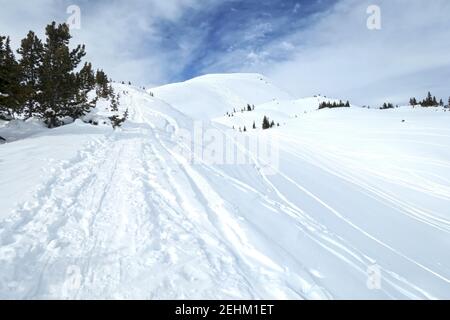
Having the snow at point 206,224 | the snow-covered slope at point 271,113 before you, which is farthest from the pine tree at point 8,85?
the snow-covered slope at point 271,113

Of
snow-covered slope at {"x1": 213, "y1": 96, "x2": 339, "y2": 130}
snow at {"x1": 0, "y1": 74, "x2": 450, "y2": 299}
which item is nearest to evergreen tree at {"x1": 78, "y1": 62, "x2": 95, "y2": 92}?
snow at {"x1": 0, "y1": 74, "x2": 450, "y2": 299}

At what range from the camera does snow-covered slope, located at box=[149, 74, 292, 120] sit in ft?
231

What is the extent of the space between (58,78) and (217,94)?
69515 mm

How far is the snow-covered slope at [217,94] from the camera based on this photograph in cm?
7031

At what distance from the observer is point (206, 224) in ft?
19.1

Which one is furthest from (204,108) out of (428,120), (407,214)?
(407,214)

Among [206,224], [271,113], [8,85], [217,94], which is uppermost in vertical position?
[217,94]

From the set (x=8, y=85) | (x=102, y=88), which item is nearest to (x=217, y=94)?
(x=102, y=88)

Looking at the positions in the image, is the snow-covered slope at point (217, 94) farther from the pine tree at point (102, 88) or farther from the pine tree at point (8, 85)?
the pine tree at point (8, 85)

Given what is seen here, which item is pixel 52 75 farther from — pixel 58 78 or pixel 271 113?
pixel 271 113

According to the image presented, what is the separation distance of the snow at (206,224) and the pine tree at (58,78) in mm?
3223

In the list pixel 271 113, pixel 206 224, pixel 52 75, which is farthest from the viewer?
pixel 271 113
